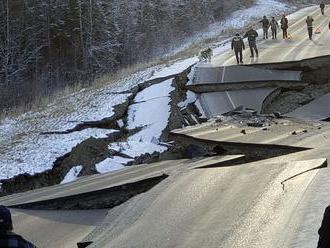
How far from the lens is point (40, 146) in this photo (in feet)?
45.9

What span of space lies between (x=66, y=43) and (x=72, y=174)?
39695mm

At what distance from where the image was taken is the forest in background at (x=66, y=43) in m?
47.2

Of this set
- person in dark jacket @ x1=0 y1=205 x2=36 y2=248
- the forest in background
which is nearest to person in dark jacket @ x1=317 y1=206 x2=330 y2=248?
person in dark jacket @ x1=0 y1=205 x2=36 y2=248

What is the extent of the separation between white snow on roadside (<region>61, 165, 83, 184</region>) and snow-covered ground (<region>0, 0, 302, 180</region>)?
0.06m

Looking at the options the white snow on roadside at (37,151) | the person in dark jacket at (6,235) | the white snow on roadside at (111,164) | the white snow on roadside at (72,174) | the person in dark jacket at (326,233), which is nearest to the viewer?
the person in dark jacket at (326,233)

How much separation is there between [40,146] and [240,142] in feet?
19.5

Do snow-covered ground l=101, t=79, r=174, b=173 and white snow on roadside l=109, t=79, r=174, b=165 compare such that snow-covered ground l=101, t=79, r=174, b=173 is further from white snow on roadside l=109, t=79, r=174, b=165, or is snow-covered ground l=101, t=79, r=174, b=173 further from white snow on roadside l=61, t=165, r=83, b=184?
white snow on roadside l=61, t=165, r=83, b=184

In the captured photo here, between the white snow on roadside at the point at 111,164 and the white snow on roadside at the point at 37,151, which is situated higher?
the white snow on roadside at the point at 37,151

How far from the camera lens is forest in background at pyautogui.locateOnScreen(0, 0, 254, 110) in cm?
4719

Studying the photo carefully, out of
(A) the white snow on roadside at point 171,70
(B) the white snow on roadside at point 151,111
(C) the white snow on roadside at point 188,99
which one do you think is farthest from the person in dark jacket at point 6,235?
(A) the white snow on roadside at point 171,70

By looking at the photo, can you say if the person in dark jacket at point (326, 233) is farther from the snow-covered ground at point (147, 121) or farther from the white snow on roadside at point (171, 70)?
the white snow on roadside at point (171, 70)

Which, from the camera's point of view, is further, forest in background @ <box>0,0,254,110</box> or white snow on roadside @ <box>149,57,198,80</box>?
forest in background @ <box>0,0,254,110</box>

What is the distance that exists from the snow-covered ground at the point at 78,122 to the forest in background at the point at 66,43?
25.2m

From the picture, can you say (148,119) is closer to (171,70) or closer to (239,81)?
(239,81)
